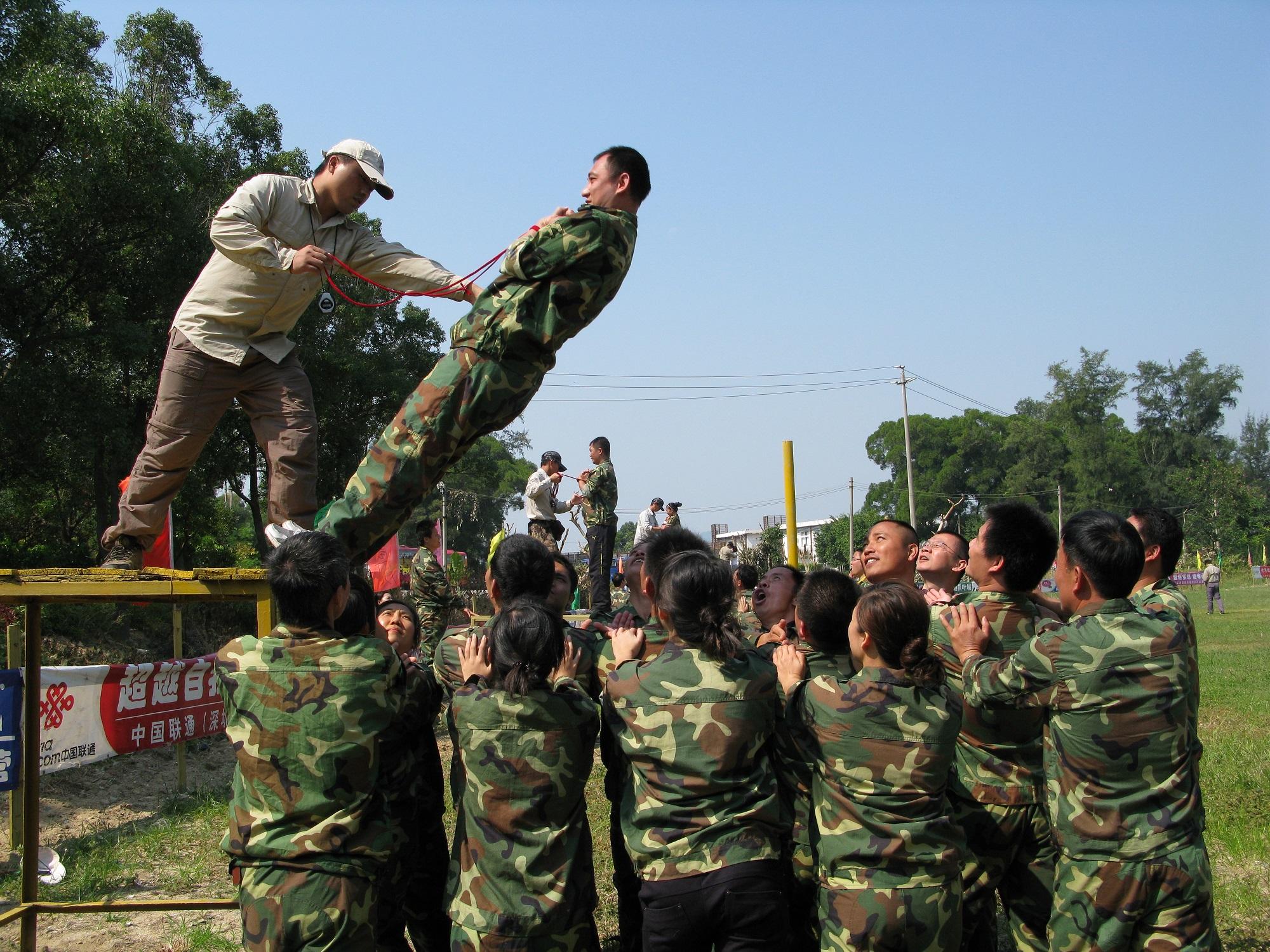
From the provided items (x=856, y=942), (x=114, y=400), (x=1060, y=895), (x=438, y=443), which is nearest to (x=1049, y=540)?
(x=1060, y=895)

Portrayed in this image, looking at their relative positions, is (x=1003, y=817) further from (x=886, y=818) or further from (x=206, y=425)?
(x=206, y=425)

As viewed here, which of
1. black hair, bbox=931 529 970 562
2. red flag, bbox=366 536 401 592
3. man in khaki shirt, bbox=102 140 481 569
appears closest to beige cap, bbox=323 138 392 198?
man in khaki shirt, bbox=102 140 481 569

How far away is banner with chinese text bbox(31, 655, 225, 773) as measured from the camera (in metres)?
7.70

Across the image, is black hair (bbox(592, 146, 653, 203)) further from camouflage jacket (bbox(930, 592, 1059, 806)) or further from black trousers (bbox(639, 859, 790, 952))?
black trousers (bbox(639, 859, 790, 952))

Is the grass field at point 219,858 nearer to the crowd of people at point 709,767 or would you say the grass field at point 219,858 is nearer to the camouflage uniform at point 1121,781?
the camouflage uniform at point 1121,781

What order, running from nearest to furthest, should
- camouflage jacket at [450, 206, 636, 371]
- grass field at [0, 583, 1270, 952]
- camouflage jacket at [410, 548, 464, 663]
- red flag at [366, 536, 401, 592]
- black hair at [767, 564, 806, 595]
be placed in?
camouflage jacket at [450, 206, 636, 371]
black hair at [767, 564, 806, 595]
grass field at [0, 583, 1270, 952]
camouflage jacket at [410, 548, 464, 663]
red flag at [366, 536, 401, 592]

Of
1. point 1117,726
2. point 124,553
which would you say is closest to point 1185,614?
point 1117,726

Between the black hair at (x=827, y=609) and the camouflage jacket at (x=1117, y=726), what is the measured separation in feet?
1.86

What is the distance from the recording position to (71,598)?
4629 mm

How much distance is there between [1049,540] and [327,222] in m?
3.47

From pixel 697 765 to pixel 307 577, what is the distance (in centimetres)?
140

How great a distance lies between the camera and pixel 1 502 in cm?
2288

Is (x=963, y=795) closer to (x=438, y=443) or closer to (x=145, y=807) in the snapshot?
(x=438, y=443)

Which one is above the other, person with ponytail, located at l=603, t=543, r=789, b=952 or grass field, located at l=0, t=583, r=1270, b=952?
person with ponytail, located at l=603, t=543, r=789, b=952
